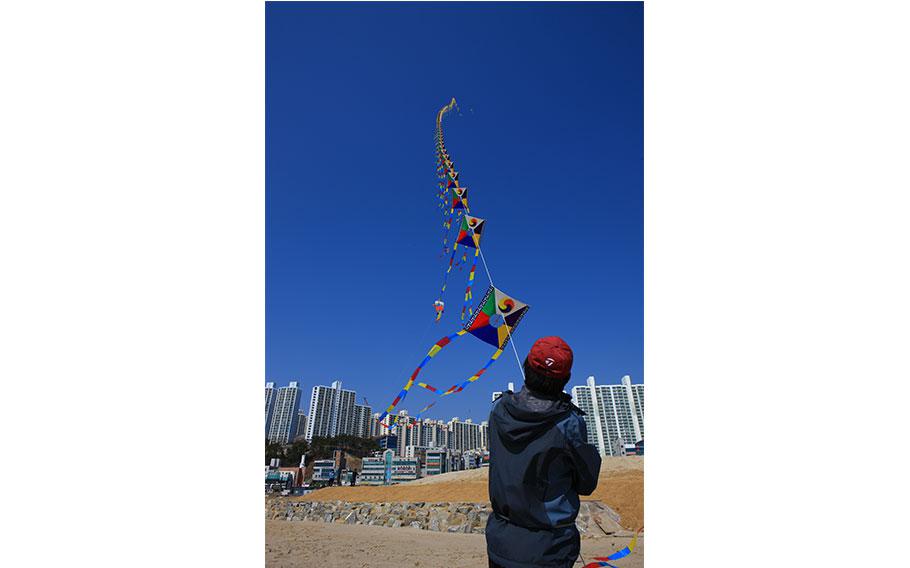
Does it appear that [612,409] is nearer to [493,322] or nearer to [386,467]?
[386,467]

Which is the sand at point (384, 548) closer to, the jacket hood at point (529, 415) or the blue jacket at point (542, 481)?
the blue jacket at point (542, 481)

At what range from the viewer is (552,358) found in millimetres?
1184

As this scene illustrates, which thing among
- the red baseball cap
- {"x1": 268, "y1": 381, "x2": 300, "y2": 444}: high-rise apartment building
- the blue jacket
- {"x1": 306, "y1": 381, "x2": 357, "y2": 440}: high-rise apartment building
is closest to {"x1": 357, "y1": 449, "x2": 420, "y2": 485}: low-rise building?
{"x1": 306, "y1": 381, "x2": 357, "y2": 440}: high-rise apartment building

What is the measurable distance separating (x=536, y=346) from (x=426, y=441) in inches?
992

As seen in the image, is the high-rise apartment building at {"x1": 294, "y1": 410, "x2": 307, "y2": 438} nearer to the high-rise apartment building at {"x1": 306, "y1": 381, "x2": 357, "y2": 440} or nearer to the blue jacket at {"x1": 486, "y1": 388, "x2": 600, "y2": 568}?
the high-rise apartment building at {"x1": 306, "y1": 381, "x2": 357, "y2": 440}

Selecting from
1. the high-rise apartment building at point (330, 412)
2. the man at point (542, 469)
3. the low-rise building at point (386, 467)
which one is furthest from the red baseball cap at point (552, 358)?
the high-rise apartment building at point (330, 412)

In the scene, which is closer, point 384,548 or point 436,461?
point 384,548

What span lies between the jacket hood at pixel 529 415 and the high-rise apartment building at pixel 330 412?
73.0ft

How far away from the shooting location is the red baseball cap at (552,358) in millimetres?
1179

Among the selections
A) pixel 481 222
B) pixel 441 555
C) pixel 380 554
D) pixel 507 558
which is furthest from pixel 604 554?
pixel 507 558

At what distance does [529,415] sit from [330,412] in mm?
23054

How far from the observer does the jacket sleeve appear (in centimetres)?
115

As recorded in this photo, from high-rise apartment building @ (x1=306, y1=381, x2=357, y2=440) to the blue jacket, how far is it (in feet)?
72.9

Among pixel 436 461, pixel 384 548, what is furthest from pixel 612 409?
pixel 384 548
